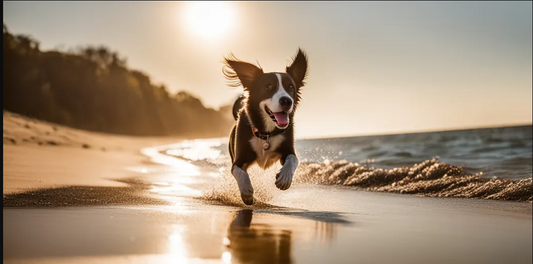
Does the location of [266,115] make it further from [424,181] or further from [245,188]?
[424,181]

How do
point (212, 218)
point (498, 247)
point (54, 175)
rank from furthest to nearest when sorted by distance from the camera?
point (54, 175) → point (212, 218) → point (498, 247)

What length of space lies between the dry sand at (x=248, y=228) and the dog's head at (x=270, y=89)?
3.52 ft

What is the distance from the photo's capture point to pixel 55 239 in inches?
135

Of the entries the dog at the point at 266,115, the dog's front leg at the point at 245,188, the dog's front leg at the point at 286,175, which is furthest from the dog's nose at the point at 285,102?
the dog's front leg at the point at 245,188

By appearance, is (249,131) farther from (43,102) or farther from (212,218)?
(43,102)

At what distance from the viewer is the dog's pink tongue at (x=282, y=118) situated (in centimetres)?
580

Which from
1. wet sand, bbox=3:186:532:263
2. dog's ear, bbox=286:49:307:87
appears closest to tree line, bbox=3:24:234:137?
dog's ear, bbox=286:49:307:87

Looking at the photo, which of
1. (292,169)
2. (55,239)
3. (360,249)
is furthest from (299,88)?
(55,239)

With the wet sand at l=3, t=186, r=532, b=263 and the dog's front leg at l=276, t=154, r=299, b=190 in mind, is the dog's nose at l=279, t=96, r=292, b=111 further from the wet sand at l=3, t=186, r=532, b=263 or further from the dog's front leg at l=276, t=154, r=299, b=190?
the wet sand at l=3, t=186, r=532, b=263

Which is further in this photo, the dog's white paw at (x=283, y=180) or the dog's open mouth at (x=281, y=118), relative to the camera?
the dog's open mouth at (x=281, y=118)

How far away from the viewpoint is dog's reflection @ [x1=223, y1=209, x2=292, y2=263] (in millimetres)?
3090

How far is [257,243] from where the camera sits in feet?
11.3

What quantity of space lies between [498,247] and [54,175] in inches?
260

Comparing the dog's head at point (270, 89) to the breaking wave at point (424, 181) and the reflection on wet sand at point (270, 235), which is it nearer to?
the reflection on wet sand at point (270, 235)
